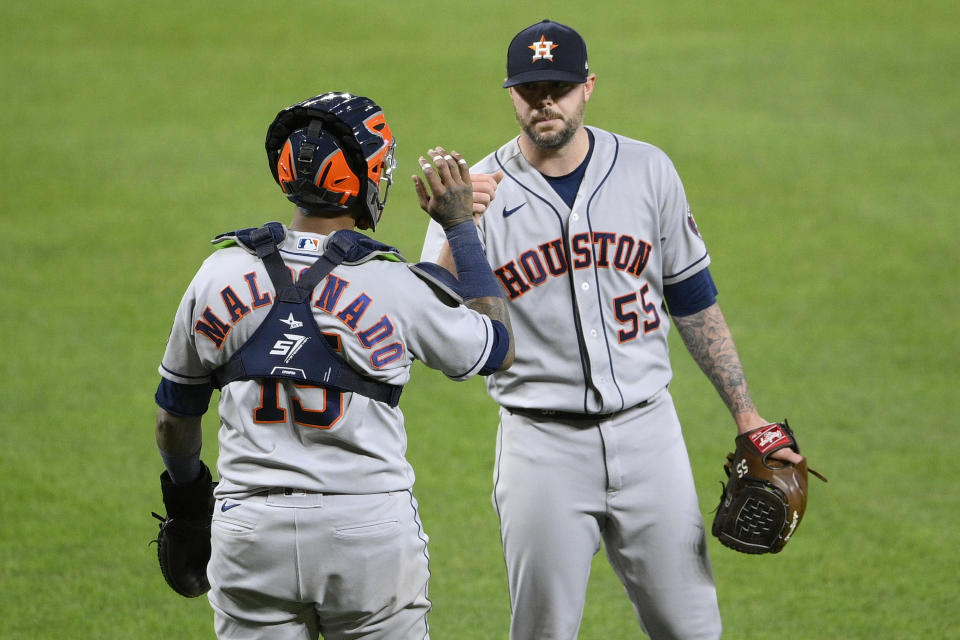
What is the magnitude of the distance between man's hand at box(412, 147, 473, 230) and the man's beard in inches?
25.1

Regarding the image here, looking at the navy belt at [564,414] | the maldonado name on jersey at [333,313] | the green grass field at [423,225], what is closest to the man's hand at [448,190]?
the maldonado name on jersey at [333,313]

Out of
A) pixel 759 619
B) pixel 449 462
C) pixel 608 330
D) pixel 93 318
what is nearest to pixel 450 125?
pixel 93 318

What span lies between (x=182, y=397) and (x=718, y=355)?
5.62 ft

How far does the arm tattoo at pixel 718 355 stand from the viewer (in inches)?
150

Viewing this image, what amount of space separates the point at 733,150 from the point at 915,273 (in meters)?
2.96

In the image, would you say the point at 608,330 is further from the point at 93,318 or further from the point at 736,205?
the point at 736,205

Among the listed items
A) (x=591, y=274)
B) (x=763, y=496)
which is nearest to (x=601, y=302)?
(x=591, y=274)

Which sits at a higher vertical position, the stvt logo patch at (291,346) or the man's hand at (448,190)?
the man's hand at (448,190)

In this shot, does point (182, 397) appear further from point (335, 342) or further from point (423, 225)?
point (423, 225)

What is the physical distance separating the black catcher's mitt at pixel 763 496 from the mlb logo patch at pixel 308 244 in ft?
5.38

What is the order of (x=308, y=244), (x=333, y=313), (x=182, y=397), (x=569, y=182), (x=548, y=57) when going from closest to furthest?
1. (x=333, y=313)
2. (x=308, y=244)
3. (x=182, y=397)
4. (x=548, y=57)
5. (x=569, y=182)

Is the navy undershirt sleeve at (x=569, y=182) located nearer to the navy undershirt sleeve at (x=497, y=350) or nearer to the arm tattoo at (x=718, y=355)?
the arm tattoo at (x=718, y=355)

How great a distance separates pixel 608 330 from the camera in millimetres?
3691

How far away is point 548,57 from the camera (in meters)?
3.67
